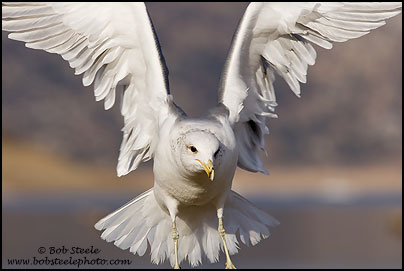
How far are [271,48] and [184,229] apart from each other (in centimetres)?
150

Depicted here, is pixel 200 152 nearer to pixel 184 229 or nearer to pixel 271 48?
pixel 184 229

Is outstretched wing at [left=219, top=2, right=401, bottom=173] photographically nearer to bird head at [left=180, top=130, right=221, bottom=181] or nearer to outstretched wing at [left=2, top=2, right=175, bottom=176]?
outstretched wing at [left=2, top=2, right=175, bottom=176]

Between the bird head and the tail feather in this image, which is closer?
the bird head

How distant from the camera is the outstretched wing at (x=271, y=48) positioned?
6.34 metres

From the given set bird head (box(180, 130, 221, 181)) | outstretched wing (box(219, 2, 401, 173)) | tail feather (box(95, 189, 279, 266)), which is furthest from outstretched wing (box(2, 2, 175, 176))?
bird head (box(180, 130, 221, 181))

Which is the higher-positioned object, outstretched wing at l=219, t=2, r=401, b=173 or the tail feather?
outstretched wing at l=219, t=2, r=401, b=173

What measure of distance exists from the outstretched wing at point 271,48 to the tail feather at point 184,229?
0.39 metres

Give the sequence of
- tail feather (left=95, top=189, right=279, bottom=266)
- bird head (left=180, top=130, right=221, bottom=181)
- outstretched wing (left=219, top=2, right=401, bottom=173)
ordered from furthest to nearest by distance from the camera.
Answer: tail feather (left=95, top=189, right=279, bottom=266), outstretched wing (left=219, top=2, right=401, bottom=173), bird head (left=180, top=130, right=221, bottom=181)

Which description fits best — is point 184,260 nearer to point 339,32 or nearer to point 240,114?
point 240,114

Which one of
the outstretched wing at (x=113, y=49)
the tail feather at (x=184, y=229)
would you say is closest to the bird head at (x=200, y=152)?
the outstretched wing at (x=113, y=49)

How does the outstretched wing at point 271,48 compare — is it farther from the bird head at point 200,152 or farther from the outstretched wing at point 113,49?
the bird head at point 200,152

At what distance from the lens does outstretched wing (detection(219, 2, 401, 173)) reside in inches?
249

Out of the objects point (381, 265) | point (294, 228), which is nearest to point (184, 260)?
point (381, 265)

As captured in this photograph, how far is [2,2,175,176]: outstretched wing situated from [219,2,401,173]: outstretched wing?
21.8 inches
